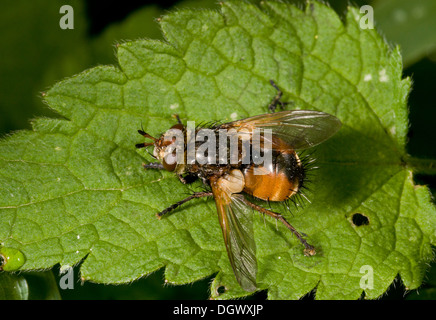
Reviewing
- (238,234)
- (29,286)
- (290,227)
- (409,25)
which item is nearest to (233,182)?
(238,234)

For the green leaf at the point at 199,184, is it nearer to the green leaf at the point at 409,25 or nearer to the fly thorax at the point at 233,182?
the fly thorax at the point at 233,182

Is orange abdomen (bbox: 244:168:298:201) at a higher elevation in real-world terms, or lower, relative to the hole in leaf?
higher

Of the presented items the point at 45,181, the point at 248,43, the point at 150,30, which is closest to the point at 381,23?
the point at 248,43

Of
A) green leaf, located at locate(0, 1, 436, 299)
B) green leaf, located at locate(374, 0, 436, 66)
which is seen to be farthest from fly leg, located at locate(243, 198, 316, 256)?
green leaf, located at locate(374, 0, 436, 66)

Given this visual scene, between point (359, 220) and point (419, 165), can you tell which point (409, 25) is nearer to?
point (419, 165)

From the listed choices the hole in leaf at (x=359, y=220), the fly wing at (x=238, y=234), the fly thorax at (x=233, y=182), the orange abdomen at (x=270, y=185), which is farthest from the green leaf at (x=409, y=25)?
the fly wing at (x=238, y=234)

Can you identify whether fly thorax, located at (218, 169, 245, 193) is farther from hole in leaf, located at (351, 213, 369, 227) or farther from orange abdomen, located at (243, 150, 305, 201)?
hole in leaf, located at (351, 213, 369, 227)
